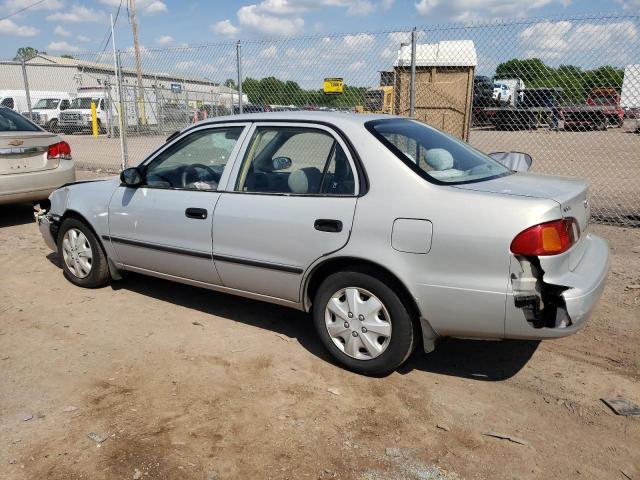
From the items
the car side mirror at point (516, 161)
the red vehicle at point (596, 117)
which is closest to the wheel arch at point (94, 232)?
the car side mirror at point (516, 161)

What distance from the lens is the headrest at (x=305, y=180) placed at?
139 inches

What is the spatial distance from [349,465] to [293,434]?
373 mm

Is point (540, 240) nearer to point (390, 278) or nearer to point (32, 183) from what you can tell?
point (390, 278)

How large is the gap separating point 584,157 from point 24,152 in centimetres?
1408

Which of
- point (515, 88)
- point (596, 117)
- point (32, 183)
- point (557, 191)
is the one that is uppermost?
point (515, 88)

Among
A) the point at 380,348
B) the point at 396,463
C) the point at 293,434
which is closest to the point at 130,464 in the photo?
the point at 293,434

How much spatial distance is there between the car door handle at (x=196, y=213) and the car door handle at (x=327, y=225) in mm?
942

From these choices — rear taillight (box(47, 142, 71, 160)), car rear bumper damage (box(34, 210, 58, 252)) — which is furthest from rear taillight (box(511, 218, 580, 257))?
rear taillight (box(47, 142, 71, 160))

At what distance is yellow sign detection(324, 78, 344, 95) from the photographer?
8.16 m

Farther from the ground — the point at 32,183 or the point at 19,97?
the point at 19,97

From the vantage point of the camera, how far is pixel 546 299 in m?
2.88

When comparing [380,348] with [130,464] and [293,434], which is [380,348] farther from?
[130,464]

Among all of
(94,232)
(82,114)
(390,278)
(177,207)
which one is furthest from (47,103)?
(390,278)

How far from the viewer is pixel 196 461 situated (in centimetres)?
264
